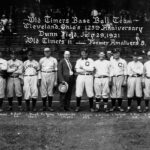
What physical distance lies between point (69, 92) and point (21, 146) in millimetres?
5237

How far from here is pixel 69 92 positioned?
1530 cm

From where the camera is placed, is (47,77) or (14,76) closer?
(14,76)

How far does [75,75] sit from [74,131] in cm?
457

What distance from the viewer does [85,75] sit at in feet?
49.4

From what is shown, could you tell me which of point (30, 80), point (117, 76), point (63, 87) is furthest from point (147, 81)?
point (30, 80)

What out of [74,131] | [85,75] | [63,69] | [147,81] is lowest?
[74,131]

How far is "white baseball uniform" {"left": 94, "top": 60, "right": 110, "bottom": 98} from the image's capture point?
49.0 ft

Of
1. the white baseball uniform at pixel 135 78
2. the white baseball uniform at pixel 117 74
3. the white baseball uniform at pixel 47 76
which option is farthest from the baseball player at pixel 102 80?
the white baseball uniform at pixel 47 76

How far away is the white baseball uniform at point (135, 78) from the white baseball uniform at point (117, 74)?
7.7 inches

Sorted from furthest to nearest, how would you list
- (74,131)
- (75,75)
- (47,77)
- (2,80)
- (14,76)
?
(75,75) < (47,77) < (14,76) < (2,80) < (74,131)

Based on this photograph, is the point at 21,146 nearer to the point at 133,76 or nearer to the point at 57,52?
the point at 133,76

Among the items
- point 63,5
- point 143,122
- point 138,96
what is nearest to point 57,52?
point 63,5

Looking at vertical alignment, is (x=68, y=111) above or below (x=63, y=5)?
below

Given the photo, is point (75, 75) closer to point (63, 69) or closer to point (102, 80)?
point (63, 69)
